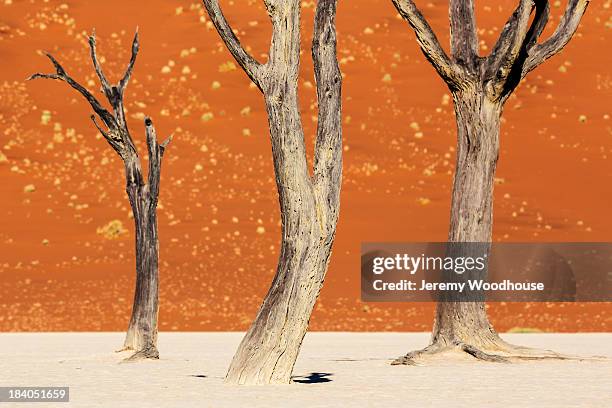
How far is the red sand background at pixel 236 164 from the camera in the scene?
108 feet

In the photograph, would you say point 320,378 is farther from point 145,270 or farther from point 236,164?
point 236,164

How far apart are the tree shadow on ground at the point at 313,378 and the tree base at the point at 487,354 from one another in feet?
7.33

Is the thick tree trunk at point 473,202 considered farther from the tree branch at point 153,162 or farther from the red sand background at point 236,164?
the red sand background at point 236,164

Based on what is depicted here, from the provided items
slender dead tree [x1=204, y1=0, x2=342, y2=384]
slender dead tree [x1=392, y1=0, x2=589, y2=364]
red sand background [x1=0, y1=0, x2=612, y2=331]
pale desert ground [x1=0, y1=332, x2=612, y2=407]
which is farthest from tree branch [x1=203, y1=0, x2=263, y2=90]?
red sand background [x1=0, y1=0, x2=612, y2=331]

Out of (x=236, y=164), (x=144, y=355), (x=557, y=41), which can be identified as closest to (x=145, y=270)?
(x=144, y=355)

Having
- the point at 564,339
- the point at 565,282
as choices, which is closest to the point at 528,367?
the point at 564,339

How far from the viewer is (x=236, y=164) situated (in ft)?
131

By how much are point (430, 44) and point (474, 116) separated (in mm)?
1284

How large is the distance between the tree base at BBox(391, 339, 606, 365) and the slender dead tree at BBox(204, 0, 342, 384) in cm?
476

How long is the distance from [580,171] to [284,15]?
28.5 m

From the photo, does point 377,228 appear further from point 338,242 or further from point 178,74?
point 178,74

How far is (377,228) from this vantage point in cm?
3666

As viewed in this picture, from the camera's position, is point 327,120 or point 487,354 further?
point 487,354

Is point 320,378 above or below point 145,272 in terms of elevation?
below
